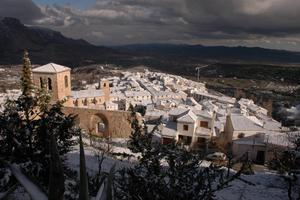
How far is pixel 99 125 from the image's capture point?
25469 millimetres

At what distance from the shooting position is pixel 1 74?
344 feet

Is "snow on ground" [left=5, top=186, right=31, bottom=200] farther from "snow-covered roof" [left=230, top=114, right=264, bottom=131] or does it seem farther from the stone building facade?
"snow-covered roof" [left=230, top=114, right=264, bottom=131]

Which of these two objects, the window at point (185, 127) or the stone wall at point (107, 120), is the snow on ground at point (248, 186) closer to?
the stone wall at point (107, 120)

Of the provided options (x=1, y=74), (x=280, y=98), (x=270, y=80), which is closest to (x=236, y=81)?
(x=270, y=80)

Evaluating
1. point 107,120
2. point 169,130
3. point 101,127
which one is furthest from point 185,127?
point 101,127

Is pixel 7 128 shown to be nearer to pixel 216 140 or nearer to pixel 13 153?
pixel 13 153

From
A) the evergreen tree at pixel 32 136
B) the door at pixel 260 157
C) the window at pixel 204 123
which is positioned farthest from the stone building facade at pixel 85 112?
the evergreen tree at pixel 32 136

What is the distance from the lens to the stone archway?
24047 millimetres

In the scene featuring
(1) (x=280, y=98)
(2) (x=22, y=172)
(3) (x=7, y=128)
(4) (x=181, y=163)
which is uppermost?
(2) (x=22, y=172)

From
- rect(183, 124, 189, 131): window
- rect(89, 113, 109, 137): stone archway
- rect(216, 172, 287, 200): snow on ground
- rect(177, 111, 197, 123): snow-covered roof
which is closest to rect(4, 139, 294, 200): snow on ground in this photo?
rect(216, 172, 287, 200): snow on ground

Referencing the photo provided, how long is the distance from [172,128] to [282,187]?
12829mm

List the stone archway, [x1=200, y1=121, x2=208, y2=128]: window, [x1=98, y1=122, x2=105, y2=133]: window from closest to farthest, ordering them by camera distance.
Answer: the stone archway → [x1=98, y1=122, x2=105, y2=133]: window → [x1=200, y1=121, x2=208, y2=128]: window

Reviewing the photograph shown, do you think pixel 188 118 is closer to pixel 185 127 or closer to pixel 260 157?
pixel 185 127

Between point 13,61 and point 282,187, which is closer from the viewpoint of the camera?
point 282,187
